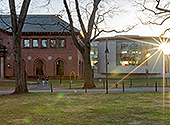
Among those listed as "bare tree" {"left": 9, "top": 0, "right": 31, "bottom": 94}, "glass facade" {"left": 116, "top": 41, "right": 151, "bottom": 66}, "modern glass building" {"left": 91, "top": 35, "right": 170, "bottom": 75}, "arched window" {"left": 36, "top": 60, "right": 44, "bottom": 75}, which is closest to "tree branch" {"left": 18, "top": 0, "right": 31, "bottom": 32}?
"bare tree" {"left": 9, "top": 0, "right": 31, "bottom": 94}

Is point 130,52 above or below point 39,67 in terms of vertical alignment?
above

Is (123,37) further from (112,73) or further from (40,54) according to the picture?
(40,54)

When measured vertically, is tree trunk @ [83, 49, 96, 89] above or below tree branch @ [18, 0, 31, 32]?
below

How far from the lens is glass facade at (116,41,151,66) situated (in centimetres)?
5047

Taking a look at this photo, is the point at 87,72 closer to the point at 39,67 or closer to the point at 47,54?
the point at 47,54

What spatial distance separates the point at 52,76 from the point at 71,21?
74.5ft

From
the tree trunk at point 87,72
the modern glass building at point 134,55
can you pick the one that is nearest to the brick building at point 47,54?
the modern glass building at point 134,55

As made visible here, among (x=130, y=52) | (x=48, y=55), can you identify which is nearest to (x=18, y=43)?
(x=48, y=55)

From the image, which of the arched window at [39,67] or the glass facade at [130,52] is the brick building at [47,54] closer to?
the arched window at [39,67]

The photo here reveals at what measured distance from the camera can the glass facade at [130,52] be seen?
50469 mm

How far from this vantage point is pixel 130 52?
5091 cm

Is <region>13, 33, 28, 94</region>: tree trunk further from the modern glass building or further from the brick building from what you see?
the modern glass building

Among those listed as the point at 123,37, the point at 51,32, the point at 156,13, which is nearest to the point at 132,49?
the point at 123,37

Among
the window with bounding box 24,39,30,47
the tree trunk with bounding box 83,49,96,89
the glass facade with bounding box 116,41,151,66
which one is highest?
the window with bounding box 24,39,30,47
